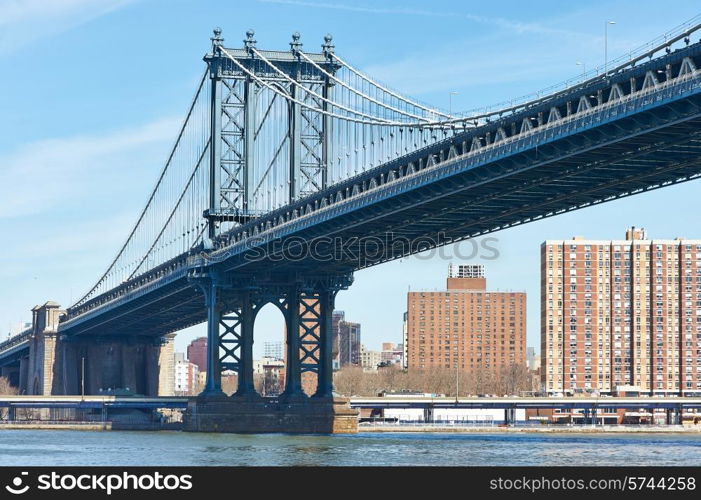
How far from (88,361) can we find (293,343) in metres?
59.0

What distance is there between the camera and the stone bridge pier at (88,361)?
15588 cm

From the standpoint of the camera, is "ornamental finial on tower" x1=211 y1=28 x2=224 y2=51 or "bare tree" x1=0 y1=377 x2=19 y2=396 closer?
"ornamental finial on tower" x1=211 y1=28 x2=224 y2=51

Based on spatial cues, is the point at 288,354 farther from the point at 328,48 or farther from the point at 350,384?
the point at 350,384

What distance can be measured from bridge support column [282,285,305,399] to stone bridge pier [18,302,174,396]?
52.2m

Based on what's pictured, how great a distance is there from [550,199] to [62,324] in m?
87.2

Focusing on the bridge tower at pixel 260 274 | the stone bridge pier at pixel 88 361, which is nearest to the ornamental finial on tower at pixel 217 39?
the bridge tower at pixel 260 274

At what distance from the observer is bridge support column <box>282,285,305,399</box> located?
10269 centimetres

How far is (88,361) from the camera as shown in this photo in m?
159

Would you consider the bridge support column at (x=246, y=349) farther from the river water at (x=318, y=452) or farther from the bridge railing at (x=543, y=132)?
the bridge railing at (x=543, y=132)

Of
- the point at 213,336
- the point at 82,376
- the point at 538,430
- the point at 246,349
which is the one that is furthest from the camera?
the point at 82,376

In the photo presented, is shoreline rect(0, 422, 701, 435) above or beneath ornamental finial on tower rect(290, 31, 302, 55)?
beneath

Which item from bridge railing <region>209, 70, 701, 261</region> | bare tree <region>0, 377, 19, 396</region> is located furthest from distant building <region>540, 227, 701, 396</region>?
bridge railing <region>209, 70, 701, 261</region>

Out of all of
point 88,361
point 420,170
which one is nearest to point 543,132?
point 420,170

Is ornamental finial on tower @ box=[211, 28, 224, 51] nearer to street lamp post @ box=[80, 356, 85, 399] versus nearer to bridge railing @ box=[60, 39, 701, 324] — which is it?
bridge railing @ box=[60, 39, 701, 324]
